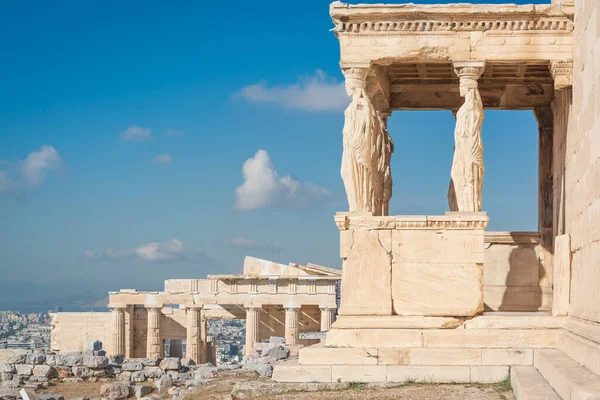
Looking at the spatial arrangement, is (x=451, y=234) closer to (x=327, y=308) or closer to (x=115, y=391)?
(x=115, y=391)

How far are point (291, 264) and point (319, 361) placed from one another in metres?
29.9

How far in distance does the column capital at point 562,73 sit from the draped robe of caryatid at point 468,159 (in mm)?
1225

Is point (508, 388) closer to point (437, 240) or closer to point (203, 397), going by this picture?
point (437, 240)

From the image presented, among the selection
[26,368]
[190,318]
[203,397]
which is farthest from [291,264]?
[203,397]

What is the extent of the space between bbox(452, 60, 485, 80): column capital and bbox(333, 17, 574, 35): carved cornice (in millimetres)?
496

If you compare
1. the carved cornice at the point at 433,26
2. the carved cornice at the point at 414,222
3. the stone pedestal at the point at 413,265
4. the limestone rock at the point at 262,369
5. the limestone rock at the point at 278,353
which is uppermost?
the carved cornice at the point at 433,26

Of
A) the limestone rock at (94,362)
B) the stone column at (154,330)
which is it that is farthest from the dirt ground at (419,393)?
the stone column at (154,330)

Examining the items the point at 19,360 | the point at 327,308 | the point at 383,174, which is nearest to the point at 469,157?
the point at 383,174

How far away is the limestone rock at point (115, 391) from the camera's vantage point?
20344 mm

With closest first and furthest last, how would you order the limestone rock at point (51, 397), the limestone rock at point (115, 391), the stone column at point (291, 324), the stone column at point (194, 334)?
the limestone rock at point (51, 397)
the limestone rock at point (115, 391)
the stone column at point (291, 324)
the stone column at point (194, 334)

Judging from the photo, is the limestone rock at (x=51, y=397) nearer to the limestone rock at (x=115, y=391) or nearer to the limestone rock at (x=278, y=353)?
the limestone rock at (x=115, y=391)

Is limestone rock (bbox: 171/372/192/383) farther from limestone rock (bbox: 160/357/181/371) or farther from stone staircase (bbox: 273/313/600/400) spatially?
stone staircase (bbox: 273/313/600/400)

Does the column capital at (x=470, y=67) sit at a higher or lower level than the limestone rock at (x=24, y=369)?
higher

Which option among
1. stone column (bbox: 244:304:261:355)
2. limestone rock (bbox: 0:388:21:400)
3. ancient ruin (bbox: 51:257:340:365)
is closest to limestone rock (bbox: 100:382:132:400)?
limestone rock (bbox: 0:388:21:400)
